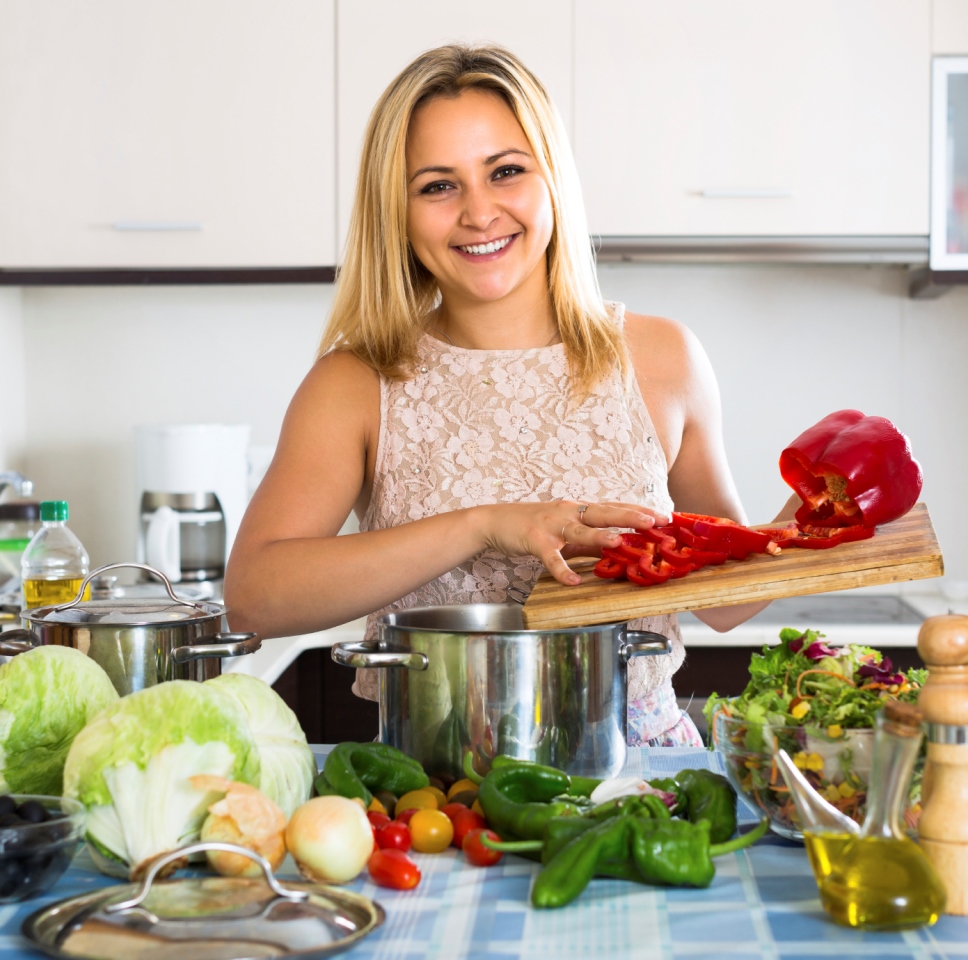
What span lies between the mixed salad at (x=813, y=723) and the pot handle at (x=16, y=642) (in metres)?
0.59

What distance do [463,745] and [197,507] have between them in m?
1.82

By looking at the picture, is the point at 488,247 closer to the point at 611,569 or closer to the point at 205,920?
the point at 611,569

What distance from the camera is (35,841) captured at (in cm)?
78

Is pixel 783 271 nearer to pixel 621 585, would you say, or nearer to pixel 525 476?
pixel 525 476

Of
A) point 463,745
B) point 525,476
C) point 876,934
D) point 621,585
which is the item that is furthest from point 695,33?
point 876,934

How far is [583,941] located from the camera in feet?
2.43

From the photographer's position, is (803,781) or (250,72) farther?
(250,72)

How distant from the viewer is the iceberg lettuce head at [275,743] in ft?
2.86

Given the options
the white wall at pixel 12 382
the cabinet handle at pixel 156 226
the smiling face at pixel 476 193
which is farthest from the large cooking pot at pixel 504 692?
the white wall at pixel 12 382

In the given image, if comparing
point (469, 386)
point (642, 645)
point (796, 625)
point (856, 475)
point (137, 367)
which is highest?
point (137, 367)

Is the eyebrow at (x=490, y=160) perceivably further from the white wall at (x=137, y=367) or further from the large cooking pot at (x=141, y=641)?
the white wall at (x=137, y=367)

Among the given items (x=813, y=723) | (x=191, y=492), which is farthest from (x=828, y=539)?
(x=191, y=492)

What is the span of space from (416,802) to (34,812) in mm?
277

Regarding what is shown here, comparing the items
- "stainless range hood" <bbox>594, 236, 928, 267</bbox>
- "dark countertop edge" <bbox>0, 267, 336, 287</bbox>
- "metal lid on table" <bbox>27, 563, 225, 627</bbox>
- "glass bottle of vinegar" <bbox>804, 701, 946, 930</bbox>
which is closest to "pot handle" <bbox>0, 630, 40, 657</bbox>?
"metal lid on table" <bbox>27, 563, 225, 627</bbox>
